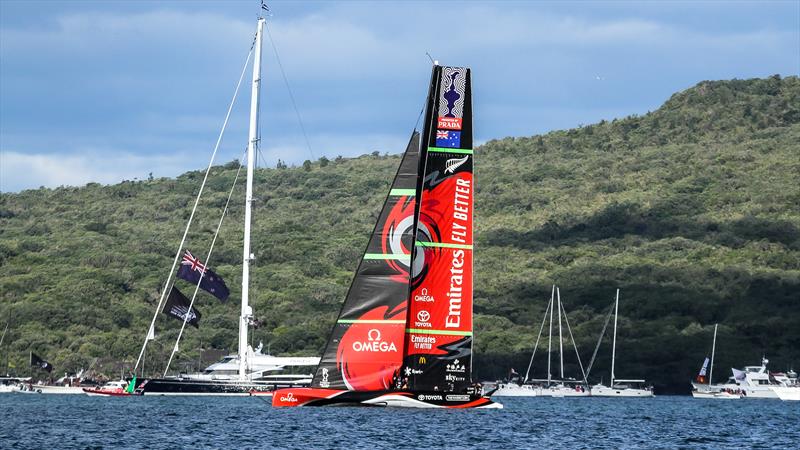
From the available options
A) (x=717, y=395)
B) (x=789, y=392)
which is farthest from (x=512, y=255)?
(x=789, y=392)

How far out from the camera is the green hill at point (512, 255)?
98.9m

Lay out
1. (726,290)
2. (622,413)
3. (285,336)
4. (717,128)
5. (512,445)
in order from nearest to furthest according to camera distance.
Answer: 1. (512,445)
2. (622,413)
3. (285,336)
4. (726,290)
5. (717,128)

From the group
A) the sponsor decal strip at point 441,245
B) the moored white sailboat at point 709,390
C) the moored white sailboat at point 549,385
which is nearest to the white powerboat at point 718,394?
the moored white sailboat at point 709,390

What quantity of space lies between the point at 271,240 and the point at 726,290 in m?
41.5

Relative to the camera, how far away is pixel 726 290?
108 metres

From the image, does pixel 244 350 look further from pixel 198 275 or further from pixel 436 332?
pixel 436 332

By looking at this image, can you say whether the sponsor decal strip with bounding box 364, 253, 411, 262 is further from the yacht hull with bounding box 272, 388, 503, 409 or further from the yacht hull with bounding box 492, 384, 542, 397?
the yacht hull with bounding box 492, 384, 542, 397

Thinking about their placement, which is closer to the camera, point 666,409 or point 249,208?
point 249,208

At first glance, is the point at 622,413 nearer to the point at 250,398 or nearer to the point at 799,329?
the point at 250,398

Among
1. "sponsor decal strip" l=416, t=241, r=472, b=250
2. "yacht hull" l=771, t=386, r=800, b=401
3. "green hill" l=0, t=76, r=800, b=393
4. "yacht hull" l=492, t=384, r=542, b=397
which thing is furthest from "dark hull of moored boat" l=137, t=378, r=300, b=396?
"yacht hull" l=771, t=386, r=800, b=401

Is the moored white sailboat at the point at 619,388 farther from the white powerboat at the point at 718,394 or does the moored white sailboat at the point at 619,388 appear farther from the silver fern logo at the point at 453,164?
the silver fern logo at the point at 453,164

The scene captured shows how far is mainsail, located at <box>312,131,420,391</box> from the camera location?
143ft

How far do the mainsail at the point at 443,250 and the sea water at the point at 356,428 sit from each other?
1.83 meters

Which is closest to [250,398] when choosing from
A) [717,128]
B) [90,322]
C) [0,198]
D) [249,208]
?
[249,208]
